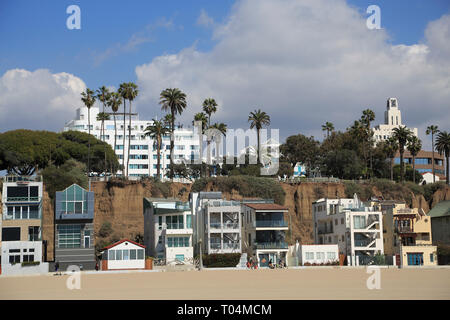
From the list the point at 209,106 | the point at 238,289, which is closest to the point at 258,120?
the point at 209,106

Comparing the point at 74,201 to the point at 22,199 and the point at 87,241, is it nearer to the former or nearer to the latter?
the point at 87,241

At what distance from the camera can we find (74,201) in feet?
221

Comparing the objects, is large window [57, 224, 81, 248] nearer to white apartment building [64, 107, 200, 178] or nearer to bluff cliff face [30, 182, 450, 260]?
bluff cliff face [30, 182, 450, 260]

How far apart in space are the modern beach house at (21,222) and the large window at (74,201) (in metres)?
2.73

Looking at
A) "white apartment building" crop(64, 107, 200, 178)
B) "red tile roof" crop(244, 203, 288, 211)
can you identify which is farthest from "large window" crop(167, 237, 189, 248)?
"white apartment building" crop(64, 107, 200, 178)

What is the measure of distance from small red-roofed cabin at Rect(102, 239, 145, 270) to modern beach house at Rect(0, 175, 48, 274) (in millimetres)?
6148

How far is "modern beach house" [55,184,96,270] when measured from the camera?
65500 mm

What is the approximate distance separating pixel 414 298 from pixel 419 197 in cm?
7885

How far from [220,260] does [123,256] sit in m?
10.6

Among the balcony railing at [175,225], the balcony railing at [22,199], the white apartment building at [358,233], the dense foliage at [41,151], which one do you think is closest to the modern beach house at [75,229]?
the balcony railing at [22,199]

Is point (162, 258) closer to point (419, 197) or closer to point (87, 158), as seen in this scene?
point (87, 158)

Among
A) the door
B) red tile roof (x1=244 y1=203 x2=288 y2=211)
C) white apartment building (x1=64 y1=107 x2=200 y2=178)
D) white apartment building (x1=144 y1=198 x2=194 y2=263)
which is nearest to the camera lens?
the door
